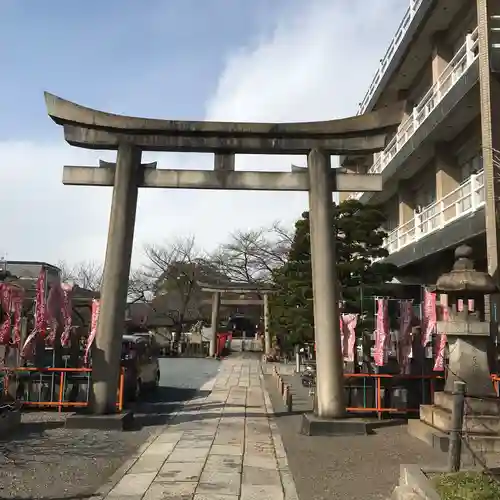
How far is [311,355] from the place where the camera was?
25.5 meters

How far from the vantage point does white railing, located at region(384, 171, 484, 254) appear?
16719 millimetres

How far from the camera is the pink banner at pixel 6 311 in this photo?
13.3 metres

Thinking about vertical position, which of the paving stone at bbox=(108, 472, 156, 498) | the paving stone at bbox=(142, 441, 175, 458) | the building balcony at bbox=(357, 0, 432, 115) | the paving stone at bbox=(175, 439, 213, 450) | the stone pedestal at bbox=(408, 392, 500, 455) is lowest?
the paving stone at bbox=(108, 472, 156, 498)

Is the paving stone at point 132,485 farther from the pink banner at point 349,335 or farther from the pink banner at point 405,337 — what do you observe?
→ the pink banner at point 405,337

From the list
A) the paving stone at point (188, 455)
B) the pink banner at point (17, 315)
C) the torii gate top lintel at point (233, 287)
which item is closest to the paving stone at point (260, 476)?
the paving stone at point (188, 455)

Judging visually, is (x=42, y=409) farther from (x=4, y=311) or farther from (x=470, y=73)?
(x=470, y=73)

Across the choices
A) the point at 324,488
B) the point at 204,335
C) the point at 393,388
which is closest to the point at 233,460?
the point at 324,488

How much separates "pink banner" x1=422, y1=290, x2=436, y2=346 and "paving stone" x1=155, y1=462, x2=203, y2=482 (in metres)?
6.36

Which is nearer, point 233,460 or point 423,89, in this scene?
point 233,460

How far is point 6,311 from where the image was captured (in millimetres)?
13461

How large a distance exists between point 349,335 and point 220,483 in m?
6.82

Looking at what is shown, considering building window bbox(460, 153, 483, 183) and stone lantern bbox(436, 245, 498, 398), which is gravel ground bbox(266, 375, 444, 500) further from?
building window bbox(460, 153, 483, 183)

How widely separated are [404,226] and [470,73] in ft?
30.0

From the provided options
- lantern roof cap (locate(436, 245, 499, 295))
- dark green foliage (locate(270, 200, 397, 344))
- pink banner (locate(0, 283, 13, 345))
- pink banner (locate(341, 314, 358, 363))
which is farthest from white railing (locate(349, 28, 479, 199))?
pink banner (locate(0, 283, 13, 345))
